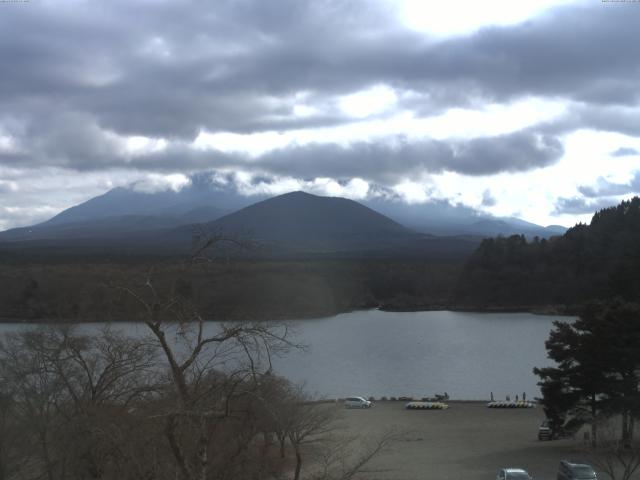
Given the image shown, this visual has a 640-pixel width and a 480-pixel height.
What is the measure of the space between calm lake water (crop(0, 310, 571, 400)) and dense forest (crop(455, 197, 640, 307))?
1083 cm

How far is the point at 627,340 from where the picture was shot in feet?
45.6

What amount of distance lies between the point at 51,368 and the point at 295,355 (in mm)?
23365

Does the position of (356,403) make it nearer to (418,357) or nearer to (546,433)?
(546,433)

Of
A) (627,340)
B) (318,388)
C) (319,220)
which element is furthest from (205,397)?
(319,220)

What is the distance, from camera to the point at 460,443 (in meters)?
16.6

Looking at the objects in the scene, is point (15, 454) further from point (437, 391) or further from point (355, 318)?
point (355, 318)

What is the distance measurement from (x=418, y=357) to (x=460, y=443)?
17739 mm

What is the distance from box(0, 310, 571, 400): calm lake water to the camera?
2662 centimetres

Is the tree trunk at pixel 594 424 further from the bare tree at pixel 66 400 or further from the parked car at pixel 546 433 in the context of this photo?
the bare tree at pixel 66 400

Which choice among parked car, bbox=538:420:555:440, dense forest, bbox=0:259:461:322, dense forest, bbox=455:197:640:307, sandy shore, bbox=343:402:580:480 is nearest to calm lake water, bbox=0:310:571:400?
sandy shore, bbox=343:402:580:480

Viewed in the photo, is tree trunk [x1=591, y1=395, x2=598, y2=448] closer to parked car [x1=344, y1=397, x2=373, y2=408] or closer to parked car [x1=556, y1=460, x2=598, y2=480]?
parked car [x1=556, y1=460, x2=598, y2=480]

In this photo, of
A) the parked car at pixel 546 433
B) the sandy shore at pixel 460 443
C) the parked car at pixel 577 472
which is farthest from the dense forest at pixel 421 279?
the parked car at pixel 577 472

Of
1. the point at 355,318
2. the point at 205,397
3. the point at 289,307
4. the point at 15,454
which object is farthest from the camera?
the point at 355,318

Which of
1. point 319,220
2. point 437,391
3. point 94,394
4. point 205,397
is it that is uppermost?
point 319,220
